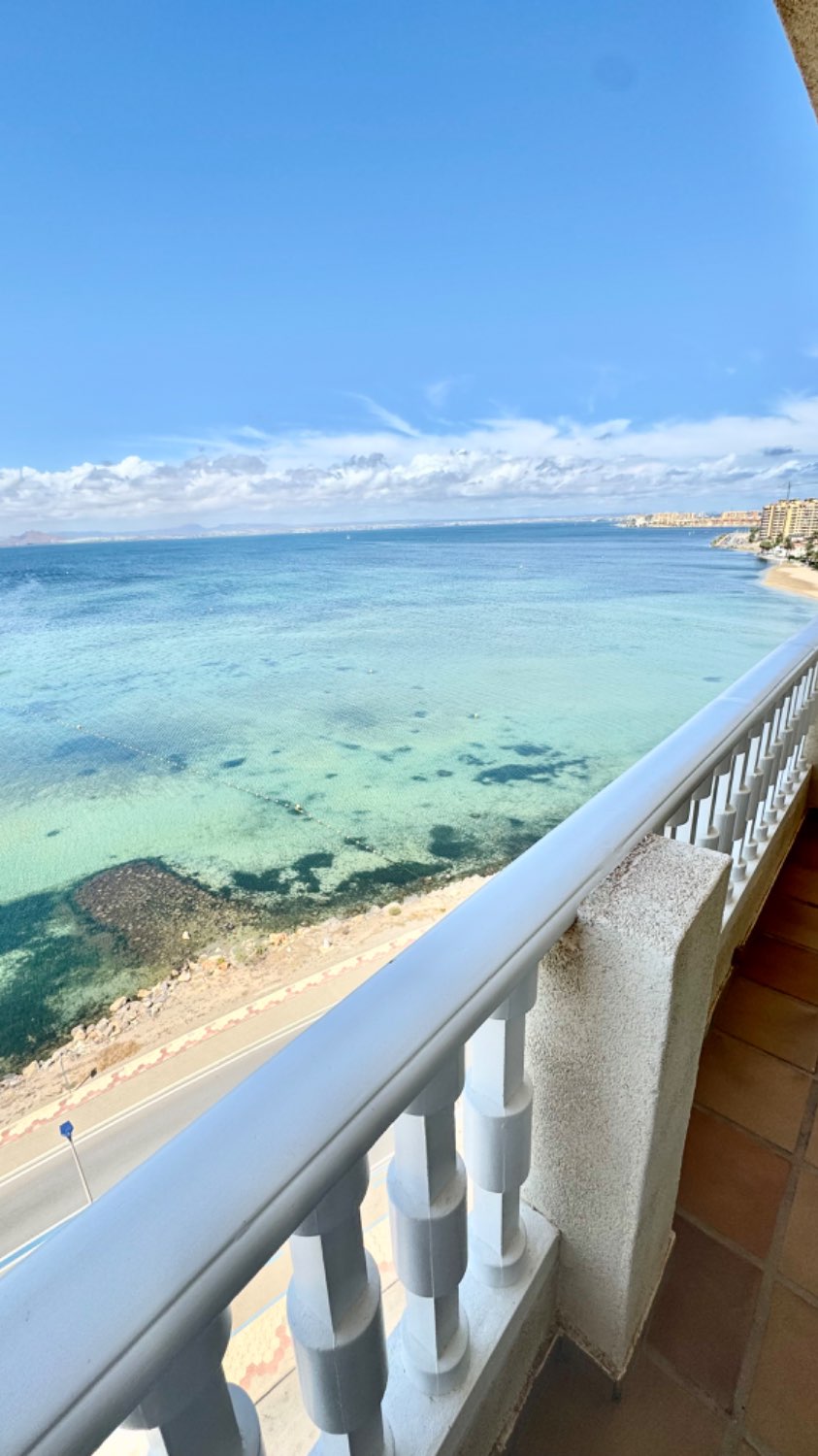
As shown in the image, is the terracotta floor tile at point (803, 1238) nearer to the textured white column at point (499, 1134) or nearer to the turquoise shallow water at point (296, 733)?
the textured white column at point (499, 1134)

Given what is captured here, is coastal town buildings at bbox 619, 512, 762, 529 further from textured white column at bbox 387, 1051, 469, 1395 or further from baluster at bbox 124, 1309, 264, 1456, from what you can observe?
baluster at bbox 124, 1309, 264, 1456

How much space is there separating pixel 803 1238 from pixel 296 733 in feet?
89.2

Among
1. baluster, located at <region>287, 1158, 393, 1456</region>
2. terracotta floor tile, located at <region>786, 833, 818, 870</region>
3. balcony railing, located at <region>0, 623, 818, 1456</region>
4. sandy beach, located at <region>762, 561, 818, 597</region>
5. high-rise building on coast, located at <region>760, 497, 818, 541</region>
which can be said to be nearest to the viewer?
balcony railing, located at <region>0, 623, 818, 1456</region>

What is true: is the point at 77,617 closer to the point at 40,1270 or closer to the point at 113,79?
the point at 113,79

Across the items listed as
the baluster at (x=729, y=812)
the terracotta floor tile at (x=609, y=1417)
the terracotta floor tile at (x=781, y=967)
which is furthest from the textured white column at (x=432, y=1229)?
the terracotta floor tile at (x=781, y=967)

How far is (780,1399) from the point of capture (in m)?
0.86

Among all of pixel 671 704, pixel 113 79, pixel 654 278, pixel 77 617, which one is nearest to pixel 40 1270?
pixel 671 704

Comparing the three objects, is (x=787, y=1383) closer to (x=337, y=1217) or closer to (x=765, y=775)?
(x=337, y=1217)

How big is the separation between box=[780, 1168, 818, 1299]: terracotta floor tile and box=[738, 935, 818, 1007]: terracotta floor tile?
→ 51cm

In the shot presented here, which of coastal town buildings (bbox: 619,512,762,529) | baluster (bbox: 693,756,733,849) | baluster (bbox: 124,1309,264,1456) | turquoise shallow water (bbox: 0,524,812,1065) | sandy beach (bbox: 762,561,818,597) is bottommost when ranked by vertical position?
turquoise shallow water (bbox: 0,524,812,1065)

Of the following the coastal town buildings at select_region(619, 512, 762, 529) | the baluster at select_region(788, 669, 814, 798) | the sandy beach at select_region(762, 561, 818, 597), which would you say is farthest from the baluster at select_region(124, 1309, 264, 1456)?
the coastal town buildings at select_region(619, 512, 762, 529)

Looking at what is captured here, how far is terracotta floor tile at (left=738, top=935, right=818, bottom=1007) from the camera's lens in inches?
62.3

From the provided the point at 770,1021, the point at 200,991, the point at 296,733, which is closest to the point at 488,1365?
the point at 770,1021

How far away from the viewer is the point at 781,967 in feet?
5.43
